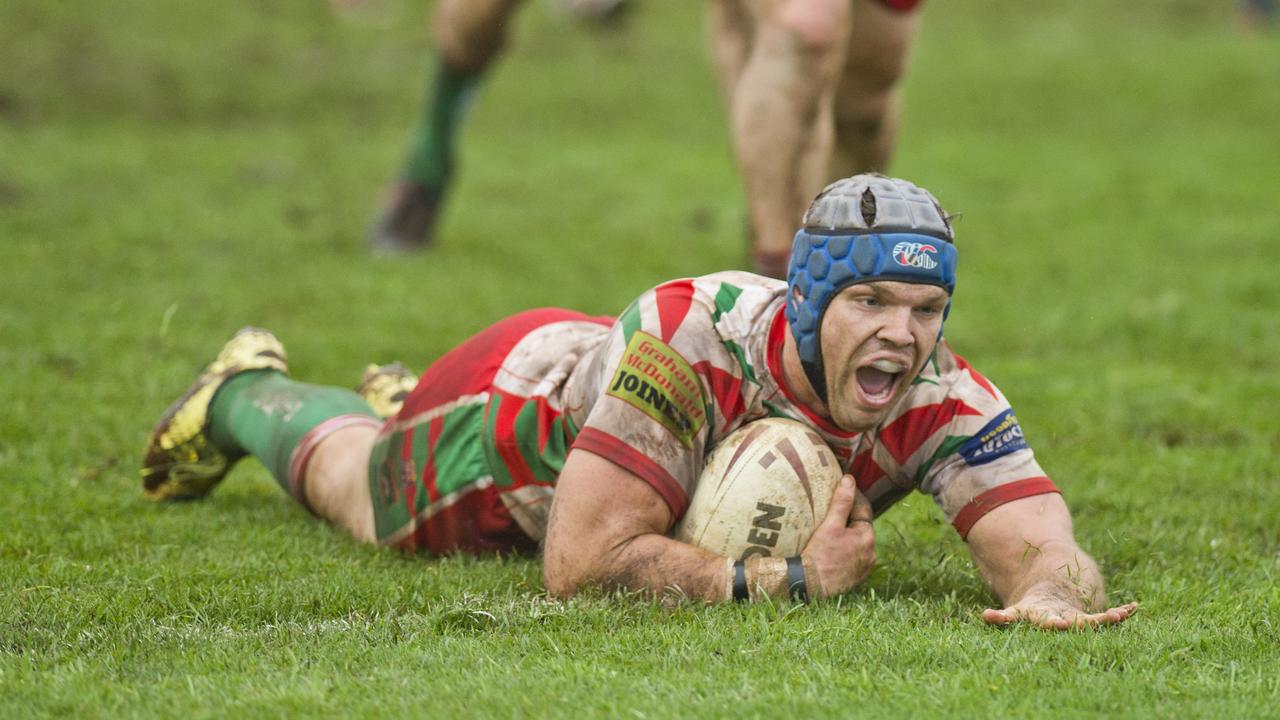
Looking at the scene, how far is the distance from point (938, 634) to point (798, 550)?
21.2 inches

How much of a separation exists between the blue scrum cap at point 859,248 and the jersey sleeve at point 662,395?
266mm

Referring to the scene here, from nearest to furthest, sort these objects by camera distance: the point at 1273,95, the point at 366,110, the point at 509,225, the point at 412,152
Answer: the point at 412,152
the point at 509,225
the point at 366,110
the point at 1273,95

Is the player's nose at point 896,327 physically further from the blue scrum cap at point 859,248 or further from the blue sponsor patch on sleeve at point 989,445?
the blue sponsor patch on sleeve at point 989,445

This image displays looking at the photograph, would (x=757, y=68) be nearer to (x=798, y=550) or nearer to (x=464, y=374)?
(x=464, y=374)

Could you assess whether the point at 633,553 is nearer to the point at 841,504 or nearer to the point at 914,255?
the point at 841,504

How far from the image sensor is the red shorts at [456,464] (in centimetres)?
493

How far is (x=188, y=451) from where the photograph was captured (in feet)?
18.8

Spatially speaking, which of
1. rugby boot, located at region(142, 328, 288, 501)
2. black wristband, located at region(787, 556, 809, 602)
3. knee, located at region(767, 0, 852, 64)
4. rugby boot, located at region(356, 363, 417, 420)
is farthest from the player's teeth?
rugby boot, located at region(142, 328, 288, 501)

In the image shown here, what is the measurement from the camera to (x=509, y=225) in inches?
445

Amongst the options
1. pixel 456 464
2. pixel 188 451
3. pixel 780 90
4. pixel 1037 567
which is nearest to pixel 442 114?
pixel 780 90

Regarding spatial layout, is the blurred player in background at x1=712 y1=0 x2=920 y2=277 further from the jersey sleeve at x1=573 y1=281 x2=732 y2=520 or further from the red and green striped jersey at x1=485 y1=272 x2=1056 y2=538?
the jersey sleeve at x1=573 y1=281 x2=732 y2=520

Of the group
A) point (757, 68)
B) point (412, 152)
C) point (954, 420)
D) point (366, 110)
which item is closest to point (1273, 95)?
point (366, 110)

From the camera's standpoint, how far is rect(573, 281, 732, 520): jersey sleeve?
432 centimetres

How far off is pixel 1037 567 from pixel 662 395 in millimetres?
1046
